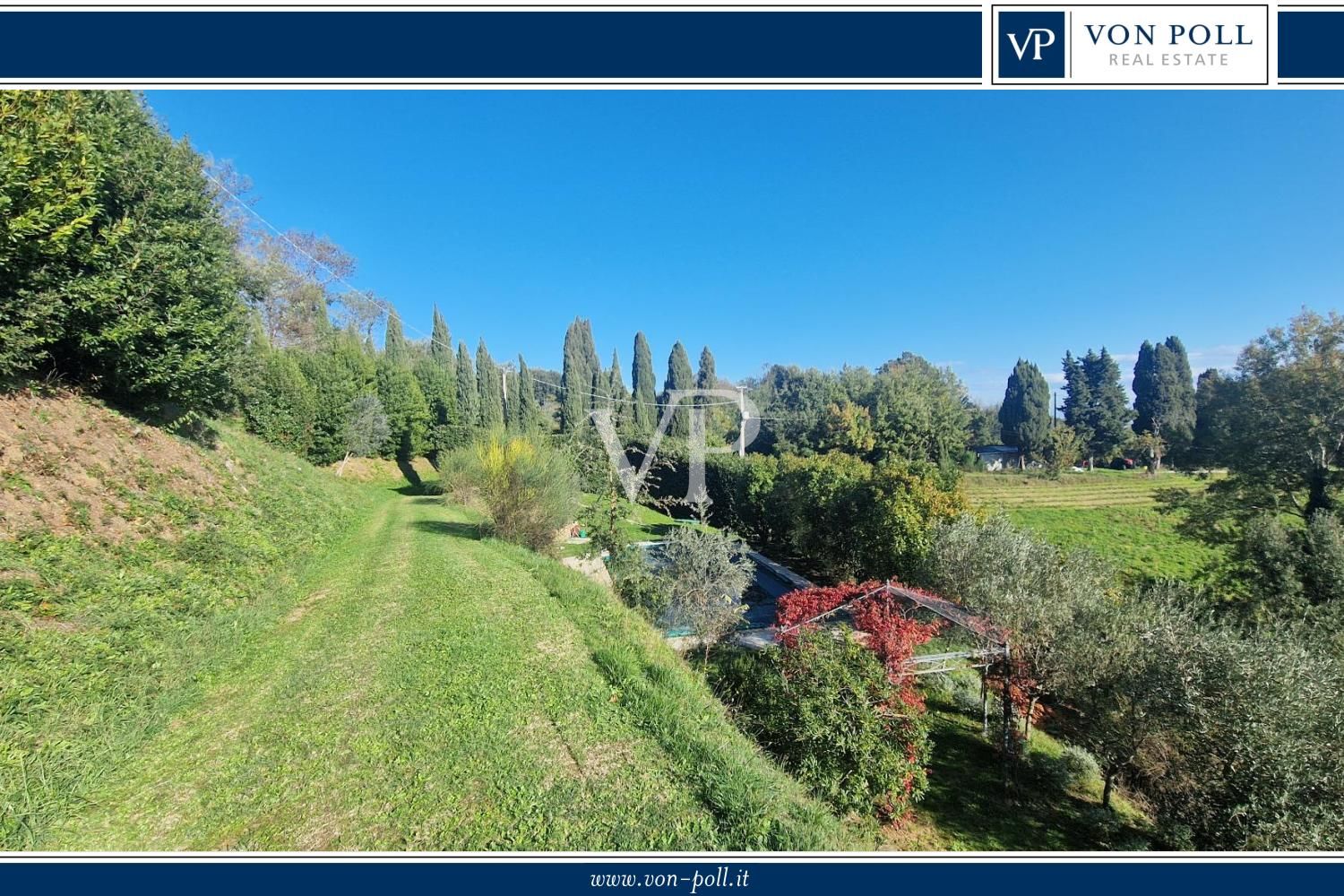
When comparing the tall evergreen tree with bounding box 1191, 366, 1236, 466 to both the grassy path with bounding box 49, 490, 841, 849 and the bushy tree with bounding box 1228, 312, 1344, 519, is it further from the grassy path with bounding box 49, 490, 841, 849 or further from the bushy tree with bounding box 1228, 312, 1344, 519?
the grassy path with bounding box 49, 490, 841, 849

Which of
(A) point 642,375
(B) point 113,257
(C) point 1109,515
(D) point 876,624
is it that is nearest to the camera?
(D) point 876,624

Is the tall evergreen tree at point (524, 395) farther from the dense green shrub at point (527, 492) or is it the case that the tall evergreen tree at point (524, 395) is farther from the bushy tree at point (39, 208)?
the bushy tree at point (39, 208)

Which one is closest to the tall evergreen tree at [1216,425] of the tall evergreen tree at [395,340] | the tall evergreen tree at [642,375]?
the tall evergreen tree at [642,375]

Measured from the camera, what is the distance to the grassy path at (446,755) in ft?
10.4

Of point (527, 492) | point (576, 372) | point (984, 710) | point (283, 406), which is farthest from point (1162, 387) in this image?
point (283, 406)

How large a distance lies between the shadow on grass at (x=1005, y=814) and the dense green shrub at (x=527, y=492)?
10033mm

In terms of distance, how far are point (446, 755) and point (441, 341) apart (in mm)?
43651

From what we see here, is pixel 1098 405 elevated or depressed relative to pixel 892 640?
elevated

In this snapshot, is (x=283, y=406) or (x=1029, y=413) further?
(x=1029, y=413)

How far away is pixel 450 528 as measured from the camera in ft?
53.3

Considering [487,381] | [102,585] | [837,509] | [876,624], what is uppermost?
[487,381]

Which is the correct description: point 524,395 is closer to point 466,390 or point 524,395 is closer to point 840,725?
point 466,390

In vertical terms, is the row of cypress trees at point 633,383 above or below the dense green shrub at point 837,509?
above
